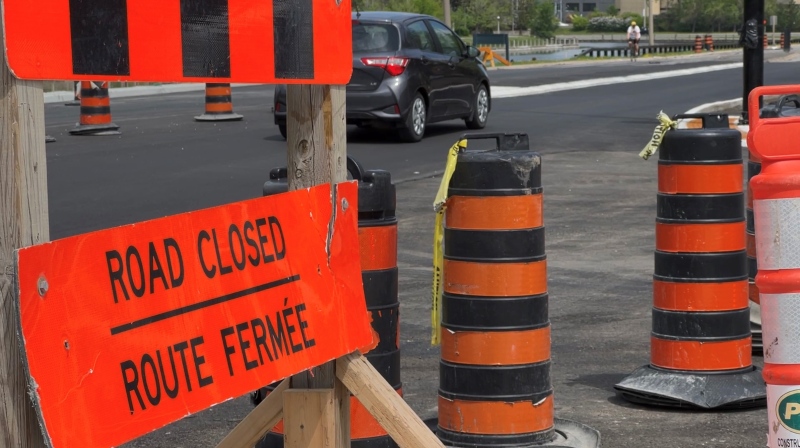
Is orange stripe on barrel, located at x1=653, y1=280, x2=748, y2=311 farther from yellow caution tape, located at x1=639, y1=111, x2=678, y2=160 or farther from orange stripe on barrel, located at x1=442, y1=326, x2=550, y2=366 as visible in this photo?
orange stripe on barrel, located at x1=442, y1=326, x2=550, y2=366

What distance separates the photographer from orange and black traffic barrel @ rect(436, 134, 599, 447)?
525cm

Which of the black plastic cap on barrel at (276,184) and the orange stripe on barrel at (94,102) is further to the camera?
the orange stripe on barrel at (94,102)

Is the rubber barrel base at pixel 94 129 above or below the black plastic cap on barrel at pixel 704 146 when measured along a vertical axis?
below

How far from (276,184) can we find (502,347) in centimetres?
122

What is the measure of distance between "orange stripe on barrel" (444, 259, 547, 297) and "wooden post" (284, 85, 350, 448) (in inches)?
48.7

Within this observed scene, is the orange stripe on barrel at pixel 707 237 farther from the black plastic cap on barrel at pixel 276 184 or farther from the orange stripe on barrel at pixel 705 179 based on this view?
the black plastic cap on barrel at pixel 276 184

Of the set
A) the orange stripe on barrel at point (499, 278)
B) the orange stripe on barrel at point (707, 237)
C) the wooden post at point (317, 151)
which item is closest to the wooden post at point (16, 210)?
the wooden post at point (317, 151)

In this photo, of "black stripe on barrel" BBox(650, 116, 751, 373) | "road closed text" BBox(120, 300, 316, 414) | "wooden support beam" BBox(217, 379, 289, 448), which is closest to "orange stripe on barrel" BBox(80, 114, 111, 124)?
"black stripe on barrel" BBox(650, 116, 751, 373)

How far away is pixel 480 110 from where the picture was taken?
20.9 meters

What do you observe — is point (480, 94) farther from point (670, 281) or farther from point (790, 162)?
point (790, 162)

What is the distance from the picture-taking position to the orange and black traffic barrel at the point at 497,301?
5.25 meters

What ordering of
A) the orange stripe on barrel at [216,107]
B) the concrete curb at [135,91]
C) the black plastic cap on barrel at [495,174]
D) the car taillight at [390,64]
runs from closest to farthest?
the black plastic cap on barrel at [495,174] < the car taillight at [390,64] < the orange stripe on barrel at [216,107] < the concrete curb at [135,91]

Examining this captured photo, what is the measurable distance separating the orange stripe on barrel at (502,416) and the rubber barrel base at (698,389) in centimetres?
103

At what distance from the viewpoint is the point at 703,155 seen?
20.4 feet
